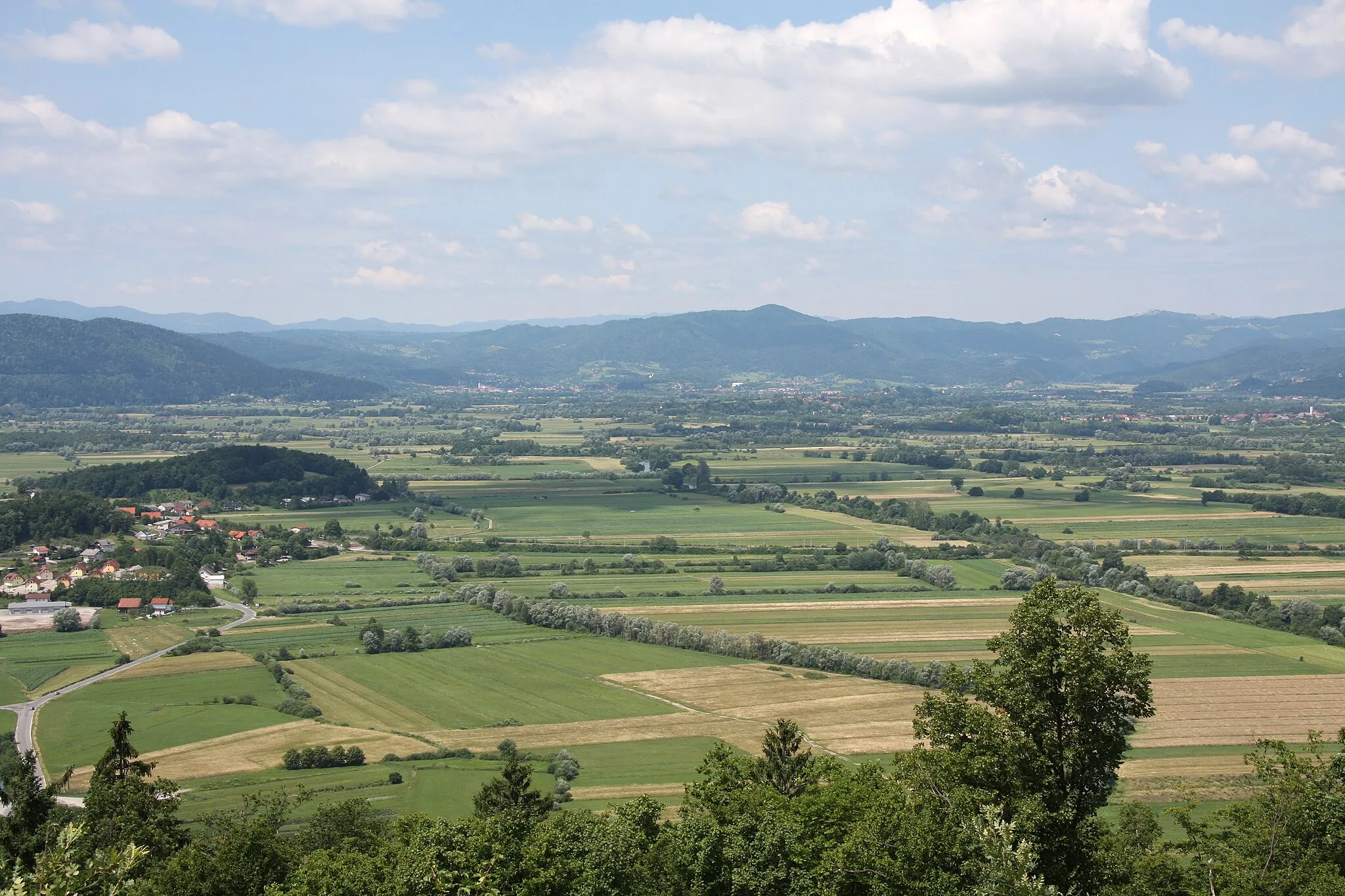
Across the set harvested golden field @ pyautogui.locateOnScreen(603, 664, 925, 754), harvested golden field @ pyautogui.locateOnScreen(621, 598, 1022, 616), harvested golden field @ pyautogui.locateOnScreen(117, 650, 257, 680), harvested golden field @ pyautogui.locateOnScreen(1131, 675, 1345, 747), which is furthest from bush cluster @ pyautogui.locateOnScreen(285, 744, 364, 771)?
harvested golden field @ pyautogui.locateOnScreen(1131, 675, 1345, 747)

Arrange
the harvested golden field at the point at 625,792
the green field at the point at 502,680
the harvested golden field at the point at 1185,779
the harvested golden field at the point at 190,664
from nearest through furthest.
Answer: the harvested golden field at the point at 1185,779 < the harvested golden field at the point at 625,792 < the green field at the point at 502,680 < the harvested golden field at the point at 190,664

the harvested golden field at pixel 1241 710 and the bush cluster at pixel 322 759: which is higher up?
the harvested golden field at pixel 1241 710

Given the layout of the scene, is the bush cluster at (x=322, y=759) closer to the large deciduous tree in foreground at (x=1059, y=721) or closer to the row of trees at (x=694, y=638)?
the row of trees at (x=694, y=638)

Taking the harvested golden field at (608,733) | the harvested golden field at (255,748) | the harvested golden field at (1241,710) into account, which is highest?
the harvested golden field at (1241,710)

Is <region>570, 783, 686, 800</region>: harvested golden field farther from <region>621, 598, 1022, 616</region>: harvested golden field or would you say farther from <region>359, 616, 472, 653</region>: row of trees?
<region>621, 598, 1022, 616</region>: harvested golden field

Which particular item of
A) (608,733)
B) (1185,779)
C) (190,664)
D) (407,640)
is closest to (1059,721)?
(1185,779)

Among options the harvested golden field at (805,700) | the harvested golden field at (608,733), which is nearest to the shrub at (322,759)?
the harvested golden field at (608,733)
